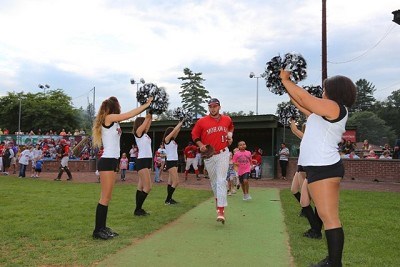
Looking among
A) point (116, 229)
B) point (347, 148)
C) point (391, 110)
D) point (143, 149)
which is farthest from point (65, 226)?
point (391, 110)

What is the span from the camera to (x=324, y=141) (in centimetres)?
377

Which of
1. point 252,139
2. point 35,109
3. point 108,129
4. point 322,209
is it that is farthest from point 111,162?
point 35,109

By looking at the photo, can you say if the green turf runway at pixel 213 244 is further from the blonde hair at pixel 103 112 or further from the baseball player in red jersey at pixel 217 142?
the blonde hair at pixel 103 112

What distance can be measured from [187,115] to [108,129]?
393cm

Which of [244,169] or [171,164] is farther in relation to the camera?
[244,169]

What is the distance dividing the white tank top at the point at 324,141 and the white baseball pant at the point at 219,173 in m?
3.30

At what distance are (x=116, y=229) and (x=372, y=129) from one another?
297 ft

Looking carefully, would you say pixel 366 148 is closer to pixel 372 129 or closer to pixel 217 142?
pixel 217 142

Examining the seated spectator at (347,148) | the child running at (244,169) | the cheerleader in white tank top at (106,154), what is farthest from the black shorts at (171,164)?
the seated spectator at (347,148)

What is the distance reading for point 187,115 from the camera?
9.63 m

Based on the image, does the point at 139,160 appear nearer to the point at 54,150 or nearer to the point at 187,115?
the point at 187,115

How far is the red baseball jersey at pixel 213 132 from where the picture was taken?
23.4 feet

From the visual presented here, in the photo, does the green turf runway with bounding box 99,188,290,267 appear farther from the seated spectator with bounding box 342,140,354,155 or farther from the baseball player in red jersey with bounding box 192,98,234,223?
the seated spectator with bounding box 342,140,354,155

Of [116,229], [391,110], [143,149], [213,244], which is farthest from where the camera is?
[391,110]
